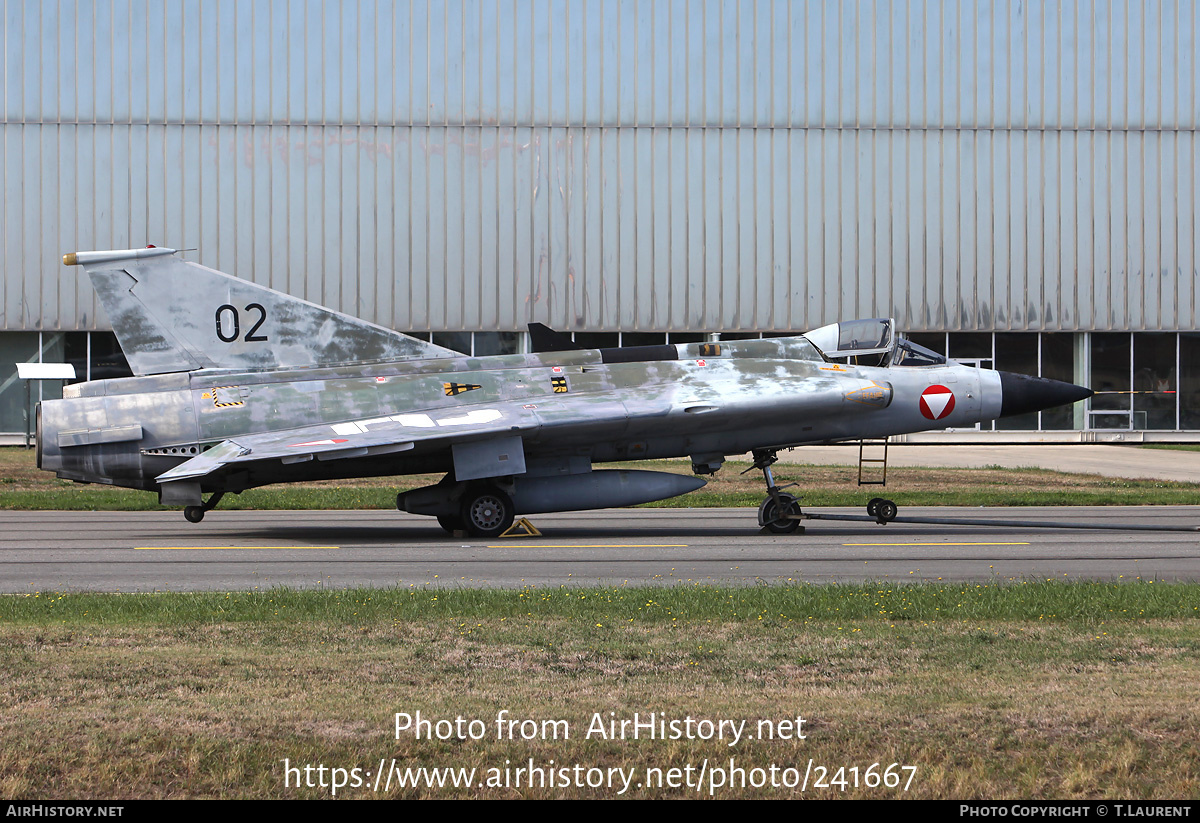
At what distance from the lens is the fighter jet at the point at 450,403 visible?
15.1 m

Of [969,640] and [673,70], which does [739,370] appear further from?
[673,70]

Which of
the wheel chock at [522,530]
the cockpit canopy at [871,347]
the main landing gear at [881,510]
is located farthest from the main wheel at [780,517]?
the wheel chock at [522,530]

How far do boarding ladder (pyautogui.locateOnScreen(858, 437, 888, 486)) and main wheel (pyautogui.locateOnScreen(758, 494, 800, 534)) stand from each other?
149 cm

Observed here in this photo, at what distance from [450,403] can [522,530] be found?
2.17 m

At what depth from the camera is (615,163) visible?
38219 mm

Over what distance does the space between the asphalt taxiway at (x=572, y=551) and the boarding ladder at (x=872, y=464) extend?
1036 mm

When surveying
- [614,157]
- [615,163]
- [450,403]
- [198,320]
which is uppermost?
[614,157]

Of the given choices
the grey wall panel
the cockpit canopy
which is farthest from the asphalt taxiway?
the grey wall panel

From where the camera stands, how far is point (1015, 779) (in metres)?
4.68

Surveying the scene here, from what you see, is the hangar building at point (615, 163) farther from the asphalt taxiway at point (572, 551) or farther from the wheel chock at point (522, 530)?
the wheel chock at point (522, 530)

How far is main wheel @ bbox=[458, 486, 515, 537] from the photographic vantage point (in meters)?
15.7

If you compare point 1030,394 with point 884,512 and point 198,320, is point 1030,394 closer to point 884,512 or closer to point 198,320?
point 884,512

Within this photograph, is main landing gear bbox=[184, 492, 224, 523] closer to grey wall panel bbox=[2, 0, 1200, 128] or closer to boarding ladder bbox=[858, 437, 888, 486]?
boarding ladder bbox=[858, 437, 888, 486]

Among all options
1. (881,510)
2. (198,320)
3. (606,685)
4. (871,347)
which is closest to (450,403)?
(198,320)
